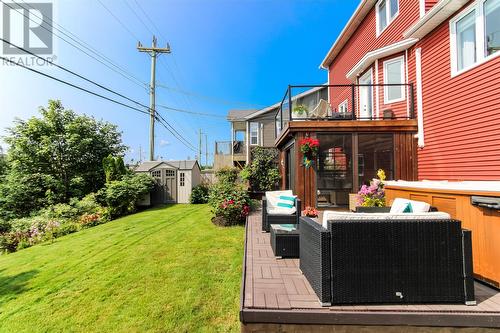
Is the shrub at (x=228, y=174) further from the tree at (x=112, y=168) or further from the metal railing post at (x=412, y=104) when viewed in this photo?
the metal railing post at (x=412, y=104)

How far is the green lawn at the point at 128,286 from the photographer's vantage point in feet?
9.16

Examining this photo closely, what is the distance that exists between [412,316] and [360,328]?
1.57 feet

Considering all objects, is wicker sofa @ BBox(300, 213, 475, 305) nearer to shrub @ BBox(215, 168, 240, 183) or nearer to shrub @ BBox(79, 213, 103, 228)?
shrub @ BBox(79, 213, 103, 228)

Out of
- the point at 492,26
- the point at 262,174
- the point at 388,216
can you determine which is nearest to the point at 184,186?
the point at 262,174

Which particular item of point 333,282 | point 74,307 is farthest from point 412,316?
point 74,307

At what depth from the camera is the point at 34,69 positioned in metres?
7.41

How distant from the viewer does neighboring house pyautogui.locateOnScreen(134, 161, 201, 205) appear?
14.5 metres

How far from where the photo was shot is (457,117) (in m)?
5.62

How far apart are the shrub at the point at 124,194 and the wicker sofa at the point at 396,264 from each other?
37.8 ft

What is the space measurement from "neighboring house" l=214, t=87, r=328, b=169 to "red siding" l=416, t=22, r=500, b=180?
35.9ft

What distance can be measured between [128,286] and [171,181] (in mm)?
11307

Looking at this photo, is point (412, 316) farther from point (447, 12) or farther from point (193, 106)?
point (193, 106)

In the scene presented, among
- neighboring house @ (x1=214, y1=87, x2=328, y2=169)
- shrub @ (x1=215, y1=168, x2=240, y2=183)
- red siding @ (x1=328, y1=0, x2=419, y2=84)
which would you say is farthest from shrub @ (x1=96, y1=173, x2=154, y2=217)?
red siding @ (x1=328, y1=0, x2=419, y2=84)

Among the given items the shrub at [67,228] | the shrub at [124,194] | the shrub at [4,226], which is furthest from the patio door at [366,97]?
the shrub at [4,226]
